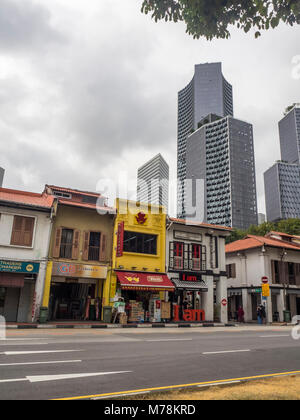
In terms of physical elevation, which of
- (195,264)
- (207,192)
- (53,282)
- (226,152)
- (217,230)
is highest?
(226,152)

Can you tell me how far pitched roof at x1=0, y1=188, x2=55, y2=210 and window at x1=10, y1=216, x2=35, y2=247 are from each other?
106cm

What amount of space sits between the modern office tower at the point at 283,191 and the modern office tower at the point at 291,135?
18234 millimetres

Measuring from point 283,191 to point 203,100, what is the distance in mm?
71426

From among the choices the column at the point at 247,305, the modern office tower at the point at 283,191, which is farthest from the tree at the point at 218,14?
the modern office tower at the point at 283,191

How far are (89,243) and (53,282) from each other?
3936 mm

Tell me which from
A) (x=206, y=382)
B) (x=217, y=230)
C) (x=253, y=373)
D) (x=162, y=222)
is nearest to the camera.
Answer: (x=206, y=382)

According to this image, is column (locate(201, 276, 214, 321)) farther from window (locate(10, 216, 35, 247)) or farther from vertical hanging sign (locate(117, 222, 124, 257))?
window (locate(10, 216, 35, 247))

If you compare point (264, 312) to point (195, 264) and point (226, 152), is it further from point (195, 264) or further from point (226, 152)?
point (226, 152)

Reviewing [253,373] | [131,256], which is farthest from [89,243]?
[253,373]

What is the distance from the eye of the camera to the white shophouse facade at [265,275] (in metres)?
32.2

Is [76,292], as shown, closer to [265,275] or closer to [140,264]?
[140,264]

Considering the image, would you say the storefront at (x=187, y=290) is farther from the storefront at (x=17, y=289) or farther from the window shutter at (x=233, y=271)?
the storefront at (x=17, y=289)

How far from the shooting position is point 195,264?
91.0 ft

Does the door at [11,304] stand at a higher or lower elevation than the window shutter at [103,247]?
lower
